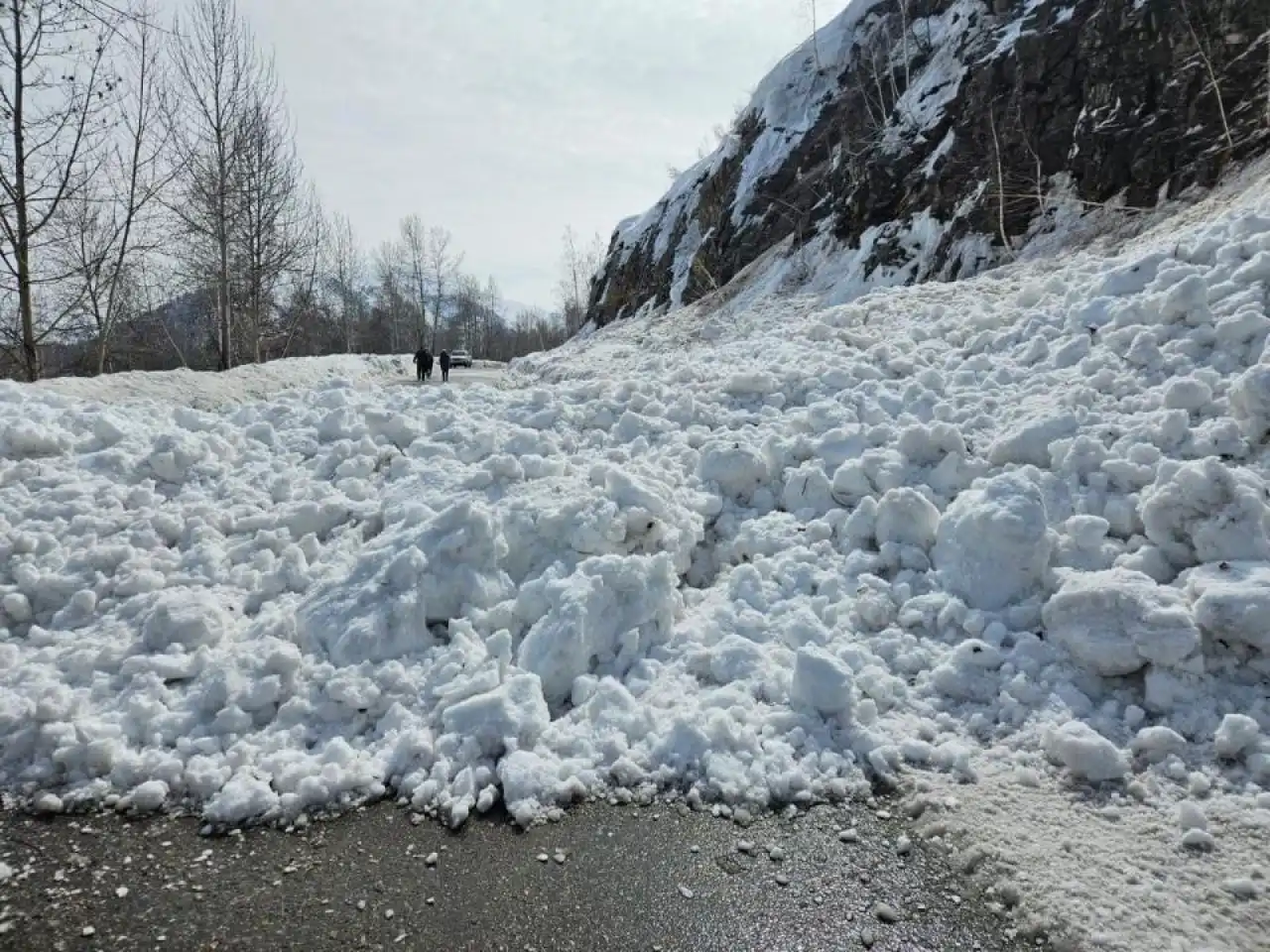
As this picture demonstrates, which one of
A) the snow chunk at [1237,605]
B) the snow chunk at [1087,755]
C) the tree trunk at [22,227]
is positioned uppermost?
the tree trunk at [22,227]

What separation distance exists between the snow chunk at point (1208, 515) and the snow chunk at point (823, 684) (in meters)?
2.42

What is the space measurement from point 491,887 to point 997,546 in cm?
376

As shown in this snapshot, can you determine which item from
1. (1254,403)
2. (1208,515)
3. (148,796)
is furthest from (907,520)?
(148,796)

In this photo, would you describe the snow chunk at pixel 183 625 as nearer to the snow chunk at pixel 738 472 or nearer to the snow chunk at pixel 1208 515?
the snow chunk at pixel 738 472

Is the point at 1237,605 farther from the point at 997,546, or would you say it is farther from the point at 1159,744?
the point at 997,546

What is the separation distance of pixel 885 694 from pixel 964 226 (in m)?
14.7

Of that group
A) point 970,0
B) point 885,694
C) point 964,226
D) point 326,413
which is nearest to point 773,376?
point 885,694

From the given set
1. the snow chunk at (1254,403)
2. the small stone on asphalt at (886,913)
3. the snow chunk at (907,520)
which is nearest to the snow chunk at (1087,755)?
the small stone on asphalt at (886,913)

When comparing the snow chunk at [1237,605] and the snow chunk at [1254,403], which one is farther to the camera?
the snow chunk at [1254,403]

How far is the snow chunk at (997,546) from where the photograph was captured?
4.54m

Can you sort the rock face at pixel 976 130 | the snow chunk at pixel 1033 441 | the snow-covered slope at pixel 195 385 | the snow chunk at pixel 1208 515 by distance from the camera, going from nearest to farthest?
the snow chunk at pixel 1208 515 → the snow chunk at pixel 1033 441 → the snow-covered slope at pixel 195 385 → the rock face at pixel 976 130

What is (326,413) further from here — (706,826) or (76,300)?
(76,300)

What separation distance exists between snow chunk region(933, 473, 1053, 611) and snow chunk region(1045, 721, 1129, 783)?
3.60ft

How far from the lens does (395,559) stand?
16.0 ft
